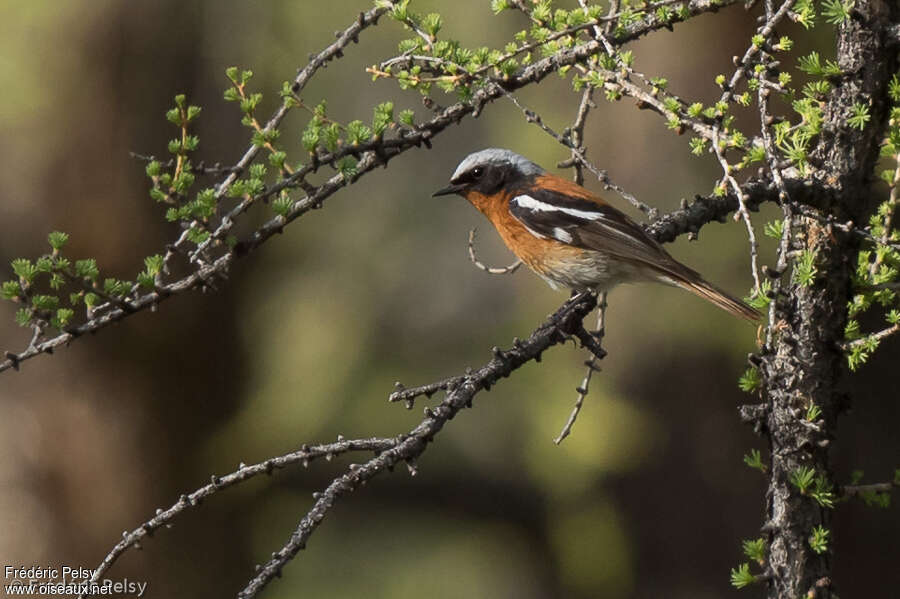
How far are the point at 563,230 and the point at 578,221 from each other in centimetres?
8

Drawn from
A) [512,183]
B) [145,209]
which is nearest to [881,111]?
[512,183]

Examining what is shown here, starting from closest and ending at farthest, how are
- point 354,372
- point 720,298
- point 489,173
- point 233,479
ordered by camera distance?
point 233,479, point 720,298, point 489,173, point 354,372

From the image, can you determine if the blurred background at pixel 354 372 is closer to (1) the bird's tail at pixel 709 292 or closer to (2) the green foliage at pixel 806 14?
(1) the bird's tail at pixel 709 292

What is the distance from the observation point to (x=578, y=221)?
4480mm

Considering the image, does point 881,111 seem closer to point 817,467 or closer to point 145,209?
point 817,467

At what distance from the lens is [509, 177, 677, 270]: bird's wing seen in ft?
13.9

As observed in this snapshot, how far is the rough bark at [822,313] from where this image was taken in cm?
291

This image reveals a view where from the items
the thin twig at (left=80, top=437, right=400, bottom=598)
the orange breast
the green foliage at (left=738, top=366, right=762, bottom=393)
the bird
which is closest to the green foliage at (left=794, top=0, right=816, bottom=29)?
the green foliage at (left=738, top=366, right=762, bottom=393)

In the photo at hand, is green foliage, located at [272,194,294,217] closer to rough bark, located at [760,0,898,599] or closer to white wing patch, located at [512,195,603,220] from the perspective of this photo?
rough bark, located at [760,0,898,599]

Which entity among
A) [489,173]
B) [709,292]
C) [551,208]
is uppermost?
[489,173]

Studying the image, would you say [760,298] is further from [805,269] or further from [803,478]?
[803,478]

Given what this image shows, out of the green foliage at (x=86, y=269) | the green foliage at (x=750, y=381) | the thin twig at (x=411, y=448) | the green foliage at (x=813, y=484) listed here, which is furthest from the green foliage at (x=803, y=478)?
the green foliage at (x=86, y=269)

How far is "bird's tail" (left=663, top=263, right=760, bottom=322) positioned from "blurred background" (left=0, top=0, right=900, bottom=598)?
2236 mm

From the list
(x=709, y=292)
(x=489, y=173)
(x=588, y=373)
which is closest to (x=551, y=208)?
(x=489, y=173)
